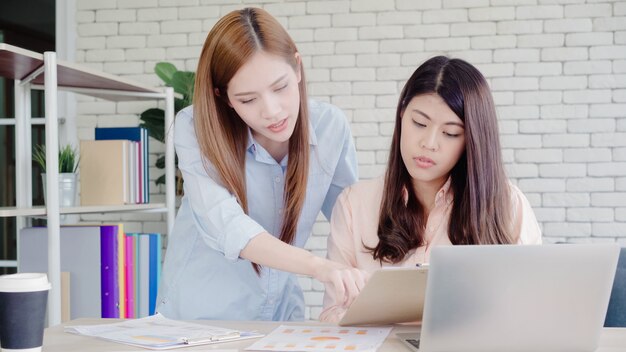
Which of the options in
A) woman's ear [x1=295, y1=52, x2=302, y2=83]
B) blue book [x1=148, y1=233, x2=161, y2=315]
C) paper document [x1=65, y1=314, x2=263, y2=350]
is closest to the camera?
paper document [x1=65, y1=314, x2=263, y2=350]

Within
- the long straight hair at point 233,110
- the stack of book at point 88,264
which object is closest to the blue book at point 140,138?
the stack of book at point 88,264

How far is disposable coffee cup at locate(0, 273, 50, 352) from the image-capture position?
1106 mm

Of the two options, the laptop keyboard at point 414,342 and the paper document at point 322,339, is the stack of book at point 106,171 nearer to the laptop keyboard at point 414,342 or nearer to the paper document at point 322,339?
the paper document at point 322,339

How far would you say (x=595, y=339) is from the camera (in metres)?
1.16

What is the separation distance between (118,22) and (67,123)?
62 centimetres

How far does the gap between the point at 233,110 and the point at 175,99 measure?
6.60 ft

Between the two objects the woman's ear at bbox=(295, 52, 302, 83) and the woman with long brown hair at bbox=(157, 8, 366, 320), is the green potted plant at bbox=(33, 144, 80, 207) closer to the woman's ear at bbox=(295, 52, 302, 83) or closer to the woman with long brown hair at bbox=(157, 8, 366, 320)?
the woman with long brown hair at bbox=(157, 8, 366, 320)

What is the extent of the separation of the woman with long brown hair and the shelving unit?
586 mm

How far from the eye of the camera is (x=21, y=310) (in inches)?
43.8

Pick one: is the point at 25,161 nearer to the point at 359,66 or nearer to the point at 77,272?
the point at 77,272

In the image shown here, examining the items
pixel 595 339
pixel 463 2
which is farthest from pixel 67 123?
pixel 595 339

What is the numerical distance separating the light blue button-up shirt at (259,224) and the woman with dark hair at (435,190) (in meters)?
0.11

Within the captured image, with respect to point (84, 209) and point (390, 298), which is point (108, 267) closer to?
point (84, 209)

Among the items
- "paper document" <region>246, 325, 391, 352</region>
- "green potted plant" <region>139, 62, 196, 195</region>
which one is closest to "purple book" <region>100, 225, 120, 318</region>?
"green potted plant" <region>139, 62, 196, 195</region>
